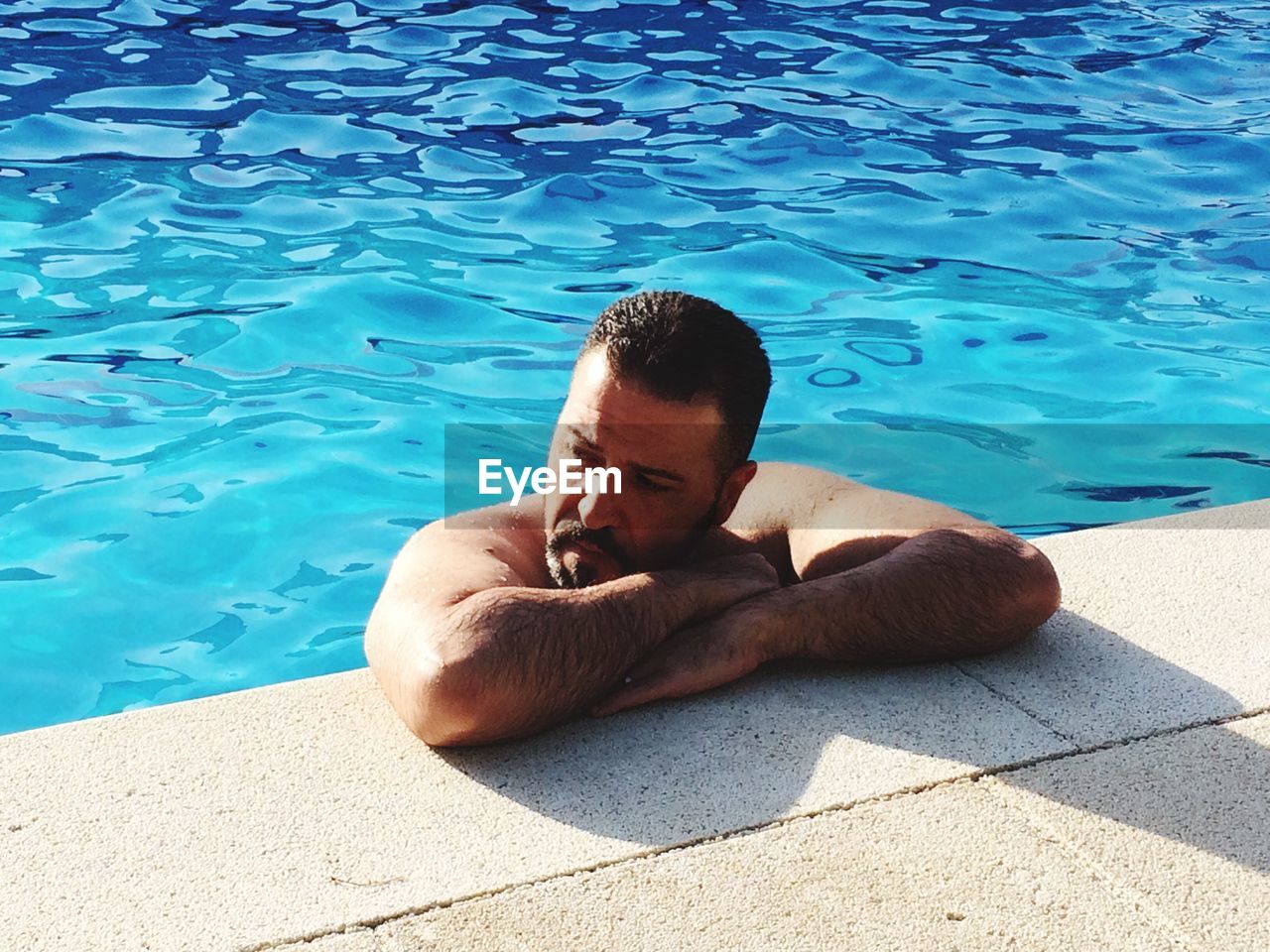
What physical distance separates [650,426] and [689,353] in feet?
0.55

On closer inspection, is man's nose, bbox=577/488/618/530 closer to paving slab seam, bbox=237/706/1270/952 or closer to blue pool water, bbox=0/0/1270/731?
paving slab seam, bbox=237/706/1270/952

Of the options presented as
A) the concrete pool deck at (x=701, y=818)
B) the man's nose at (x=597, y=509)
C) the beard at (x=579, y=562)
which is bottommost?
the concrete pool deck at (x=701, y=818)

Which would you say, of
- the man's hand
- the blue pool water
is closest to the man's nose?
the man's hand

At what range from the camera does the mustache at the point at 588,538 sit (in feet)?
10.4

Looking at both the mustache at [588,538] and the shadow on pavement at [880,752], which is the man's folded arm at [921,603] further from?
the mustache at [588,538]

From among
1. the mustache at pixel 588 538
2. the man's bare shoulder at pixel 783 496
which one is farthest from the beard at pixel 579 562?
the man's bare shoulder at pixel 783 496

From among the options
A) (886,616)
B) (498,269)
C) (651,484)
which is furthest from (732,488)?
(498,269)

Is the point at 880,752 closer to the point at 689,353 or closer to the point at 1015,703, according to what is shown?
the point at 1015,703

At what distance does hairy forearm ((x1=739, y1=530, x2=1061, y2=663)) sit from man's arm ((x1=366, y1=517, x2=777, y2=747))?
14 cm

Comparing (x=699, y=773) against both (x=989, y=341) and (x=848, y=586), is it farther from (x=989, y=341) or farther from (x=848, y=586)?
(x=989, y=341)

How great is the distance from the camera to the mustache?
10.4 ft

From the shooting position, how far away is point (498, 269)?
21.7 ft

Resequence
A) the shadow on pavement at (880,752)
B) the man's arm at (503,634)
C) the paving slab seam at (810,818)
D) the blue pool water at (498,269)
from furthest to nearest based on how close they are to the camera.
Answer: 1. the blue pool water at (498,269)
2. the man's arm at (503,634)
3. the shadow on pavement at (880,752)
4. the paving slab seam at (810,818)

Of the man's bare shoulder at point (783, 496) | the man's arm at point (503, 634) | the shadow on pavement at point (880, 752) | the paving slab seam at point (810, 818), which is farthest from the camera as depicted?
the man's bare shoulder at point (783, 496)
